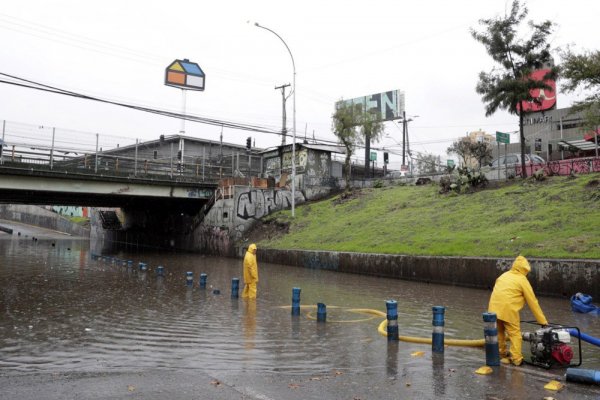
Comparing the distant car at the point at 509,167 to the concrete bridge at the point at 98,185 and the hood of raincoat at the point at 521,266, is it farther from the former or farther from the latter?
the hood of raincoat at the point at 521,266

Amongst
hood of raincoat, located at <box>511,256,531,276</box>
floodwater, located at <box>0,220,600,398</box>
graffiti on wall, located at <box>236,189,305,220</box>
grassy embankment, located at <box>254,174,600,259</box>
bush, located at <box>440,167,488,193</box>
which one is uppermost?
bush, located at <box>440,167,488,193</box>

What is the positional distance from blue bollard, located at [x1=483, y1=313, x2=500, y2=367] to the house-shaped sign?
155 feet

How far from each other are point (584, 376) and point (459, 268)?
36.4 ft

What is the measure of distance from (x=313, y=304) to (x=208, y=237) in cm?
2311

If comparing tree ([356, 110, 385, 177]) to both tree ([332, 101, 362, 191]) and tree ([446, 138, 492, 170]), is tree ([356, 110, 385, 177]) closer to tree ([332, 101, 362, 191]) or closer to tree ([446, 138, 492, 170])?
tree ([332, 101, 362, 191])

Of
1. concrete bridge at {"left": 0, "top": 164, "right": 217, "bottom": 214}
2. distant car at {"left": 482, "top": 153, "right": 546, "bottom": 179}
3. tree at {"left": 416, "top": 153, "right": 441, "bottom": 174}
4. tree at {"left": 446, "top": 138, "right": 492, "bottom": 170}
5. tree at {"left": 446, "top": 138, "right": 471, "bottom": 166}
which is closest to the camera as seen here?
concrete bridge at {"left": 0, "top": 164, "right": 217, "bottom": 214}

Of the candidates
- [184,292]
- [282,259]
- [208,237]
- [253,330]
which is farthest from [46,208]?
[253,330]

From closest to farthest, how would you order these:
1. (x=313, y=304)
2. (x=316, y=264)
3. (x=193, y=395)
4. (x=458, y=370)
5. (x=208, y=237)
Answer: (x=193, y=395) → (x=458, y=370) → (x=313, y=304) → (x=316, y=264) → (x=208, y=237)

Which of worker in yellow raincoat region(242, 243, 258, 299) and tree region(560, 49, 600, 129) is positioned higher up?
tree region(560, 49, 600, 129)

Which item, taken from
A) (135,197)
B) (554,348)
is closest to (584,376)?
Result: (554,348)

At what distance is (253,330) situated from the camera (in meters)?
9.24

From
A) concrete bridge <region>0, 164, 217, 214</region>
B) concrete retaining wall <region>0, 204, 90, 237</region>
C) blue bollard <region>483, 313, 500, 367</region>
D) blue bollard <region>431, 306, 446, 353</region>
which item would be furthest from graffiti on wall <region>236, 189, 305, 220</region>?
concrete retaining wall <region>0, 204, 90, 237</region>

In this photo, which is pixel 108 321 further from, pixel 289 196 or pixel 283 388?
pixel 289 196

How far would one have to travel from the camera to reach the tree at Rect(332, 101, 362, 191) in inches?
1437
